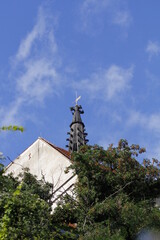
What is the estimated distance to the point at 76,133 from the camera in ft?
94.4

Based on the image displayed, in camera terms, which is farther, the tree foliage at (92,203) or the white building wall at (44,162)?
the white building wall at (44,162)

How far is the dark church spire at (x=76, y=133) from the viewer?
2768 cm

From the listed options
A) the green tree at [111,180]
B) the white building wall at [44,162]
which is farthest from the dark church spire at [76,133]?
the green tree at [111,180]

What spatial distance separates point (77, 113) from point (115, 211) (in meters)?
18.2

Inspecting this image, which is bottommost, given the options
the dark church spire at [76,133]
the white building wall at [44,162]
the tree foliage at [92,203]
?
the tree foliage at [92,203]

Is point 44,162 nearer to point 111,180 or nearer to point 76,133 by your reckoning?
point 111,180

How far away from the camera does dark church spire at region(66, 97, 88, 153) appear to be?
27.7 m

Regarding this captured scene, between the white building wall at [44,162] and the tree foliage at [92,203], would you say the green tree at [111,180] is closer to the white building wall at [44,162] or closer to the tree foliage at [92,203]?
the tree foliage at [92,203]

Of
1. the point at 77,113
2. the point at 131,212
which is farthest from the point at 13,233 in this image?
the point at 77,113

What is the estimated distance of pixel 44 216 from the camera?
30.0ft

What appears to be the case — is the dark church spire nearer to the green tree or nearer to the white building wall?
the white building wall

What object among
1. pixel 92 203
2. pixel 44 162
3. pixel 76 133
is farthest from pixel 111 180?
pixel 76 133

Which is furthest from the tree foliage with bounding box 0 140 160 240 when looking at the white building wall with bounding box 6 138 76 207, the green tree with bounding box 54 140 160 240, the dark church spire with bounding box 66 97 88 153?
the dark church spire with bounding box 66 97 88 153

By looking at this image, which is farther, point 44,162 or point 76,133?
point 76,133
